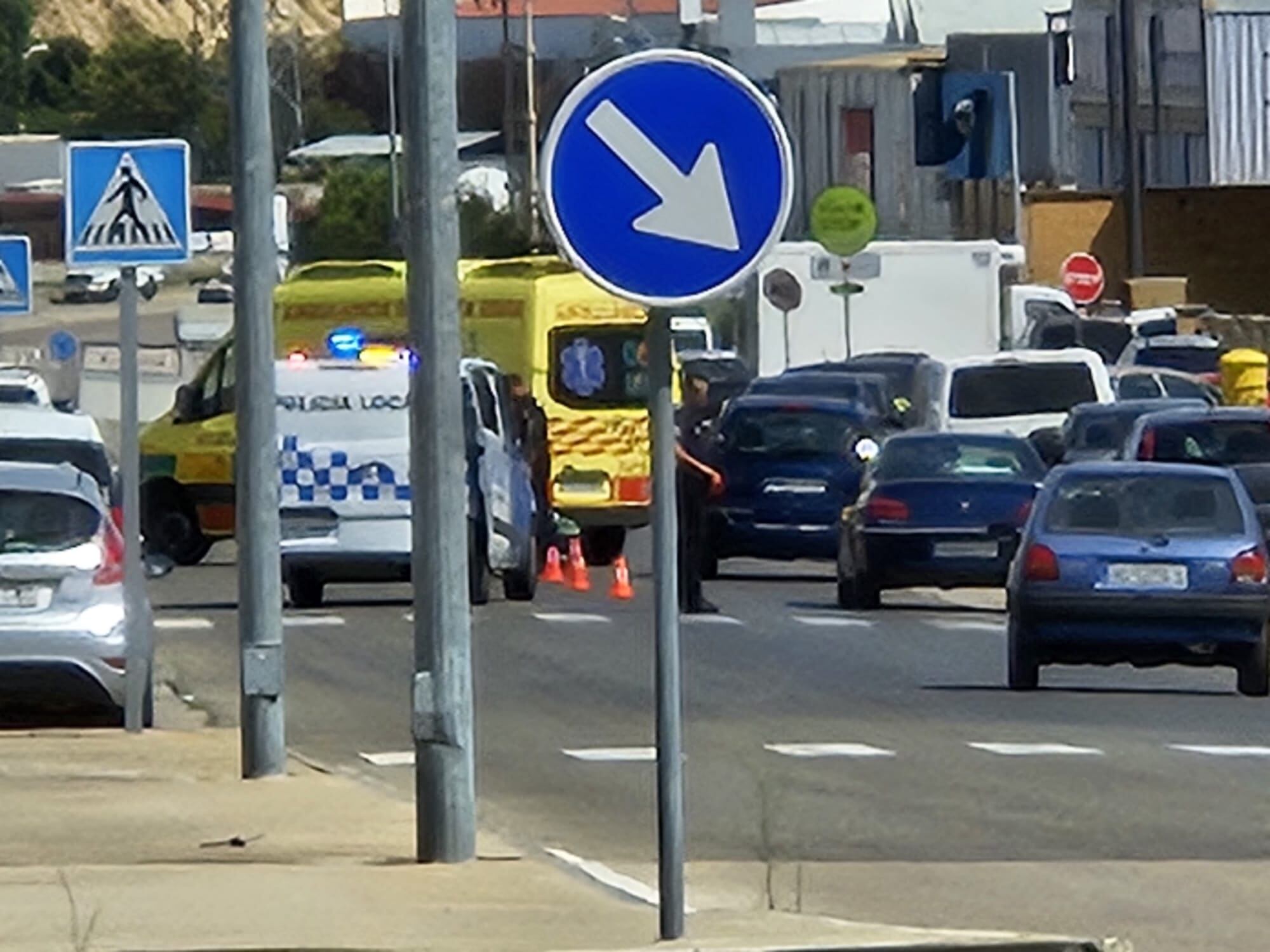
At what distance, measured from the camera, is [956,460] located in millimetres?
30625

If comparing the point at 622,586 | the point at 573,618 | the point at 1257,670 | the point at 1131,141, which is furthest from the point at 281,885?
the point at 1131,141

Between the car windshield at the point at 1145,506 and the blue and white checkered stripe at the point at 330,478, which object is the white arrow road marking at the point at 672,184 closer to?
the car windshield at the point at 1145,506

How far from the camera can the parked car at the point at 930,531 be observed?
29.4 meters

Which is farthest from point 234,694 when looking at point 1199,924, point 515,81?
point 515,81

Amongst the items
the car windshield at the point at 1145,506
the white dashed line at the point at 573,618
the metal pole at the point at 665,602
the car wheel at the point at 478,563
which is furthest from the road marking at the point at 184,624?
the metal pole at the point at 665,602

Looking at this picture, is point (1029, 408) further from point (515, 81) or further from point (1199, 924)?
point (515, 81)

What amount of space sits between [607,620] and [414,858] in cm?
1413

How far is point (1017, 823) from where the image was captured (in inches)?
624

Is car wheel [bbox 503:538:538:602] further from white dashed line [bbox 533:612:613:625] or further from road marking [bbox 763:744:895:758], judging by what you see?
road marking [bbox 763:744:895:758]

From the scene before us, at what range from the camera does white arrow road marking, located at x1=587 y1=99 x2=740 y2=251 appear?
1077 cm

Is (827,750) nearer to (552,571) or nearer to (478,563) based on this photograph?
(478,563)

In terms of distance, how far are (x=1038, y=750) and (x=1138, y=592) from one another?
3525mm

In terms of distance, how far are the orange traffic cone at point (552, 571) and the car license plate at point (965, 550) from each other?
4.59 metres

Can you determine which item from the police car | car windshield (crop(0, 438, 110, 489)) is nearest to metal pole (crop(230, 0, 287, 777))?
car windshield (crop(0, 438, 110, 489))
